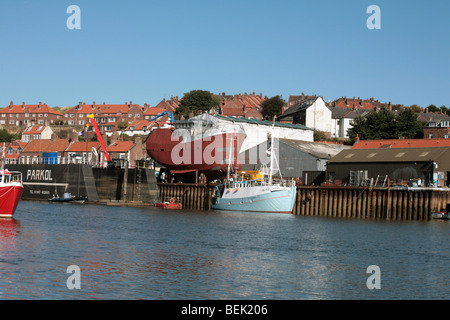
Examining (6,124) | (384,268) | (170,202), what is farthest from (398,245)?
(6,124)

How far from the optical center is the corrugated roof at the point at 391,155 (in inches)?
2547

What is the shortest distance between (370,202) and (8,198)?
116 feet

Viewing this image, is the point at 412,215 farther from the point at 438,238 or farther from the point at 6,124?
the point at 6,124

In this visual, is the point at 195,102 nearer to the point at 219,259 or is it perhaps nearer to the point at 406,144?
the point at 406,144

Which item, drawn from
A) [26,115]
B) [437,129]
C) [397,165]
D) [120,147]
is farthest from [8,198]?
[26,115]

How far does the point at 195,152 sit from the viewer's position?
79500mm

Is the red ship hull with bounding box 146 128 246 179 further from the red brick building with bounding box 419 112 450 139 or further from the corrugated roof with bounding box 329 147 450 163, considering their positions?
the red brick building with bounding box 419 112 450 139

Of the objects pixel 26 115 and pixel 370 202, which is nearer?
pixel 370 202

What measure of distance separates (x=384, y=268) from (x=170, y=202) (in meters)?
49.9

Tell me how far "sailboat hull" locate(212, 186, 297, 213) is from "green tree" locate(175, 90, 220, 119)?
7689 centimetres

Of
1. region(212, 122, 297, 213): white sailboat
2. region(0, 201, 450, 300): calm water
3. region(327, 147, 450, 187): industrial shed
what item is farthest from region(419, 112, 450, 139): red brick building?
region(0, 201, 450, 300): calm water

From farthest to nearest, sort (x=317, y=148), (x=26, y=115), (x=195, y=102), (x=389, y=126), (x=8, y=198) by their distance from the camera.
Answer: (x=26, y=115), (x=195, y=102), (x=389, y=126), (x=317, y=148), (x=8, y=198)

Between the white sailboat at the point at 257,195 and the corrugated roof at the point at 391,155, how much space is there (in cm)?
885
